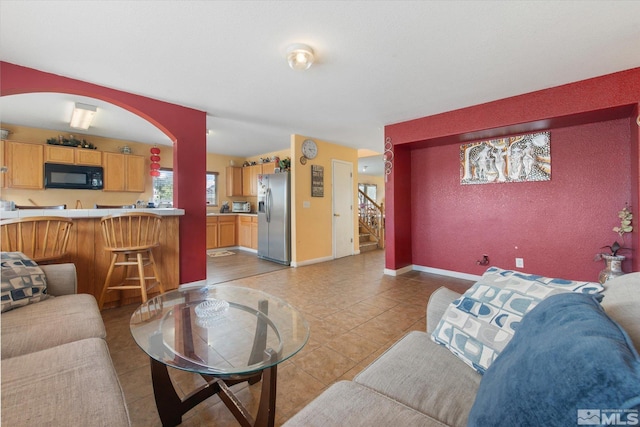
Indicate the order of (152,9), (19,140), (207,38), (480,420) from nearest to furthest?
(480,420), (152,9), (207,38), (19,140)

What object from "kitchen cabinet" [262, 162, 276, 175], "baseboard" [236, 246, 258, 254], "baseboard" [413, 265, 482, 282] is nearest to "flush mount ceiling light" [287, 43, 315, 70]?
"baseboard" [413, 265, 482, 282]

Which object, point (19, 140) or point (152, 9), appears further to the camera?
point (19, 140)

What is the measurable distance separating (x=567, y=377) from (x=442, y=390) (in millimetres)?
561

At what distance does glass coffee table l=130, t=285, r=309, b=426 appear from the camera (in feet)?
3.76

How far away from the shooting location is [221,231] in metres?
6.36

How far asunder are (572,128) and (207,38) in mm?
3967

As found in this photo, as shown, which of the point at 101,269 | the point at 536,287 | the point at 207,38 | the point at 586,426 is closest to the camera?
the point at 586,426

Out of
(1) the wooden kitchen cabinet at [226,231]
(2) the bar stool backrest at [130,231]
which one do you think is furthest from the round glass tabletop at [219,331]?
(1) the wooden kitchen cabinet at [226,231]

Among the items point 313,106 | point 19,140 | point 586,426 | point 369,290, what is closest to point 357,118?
point 313,106

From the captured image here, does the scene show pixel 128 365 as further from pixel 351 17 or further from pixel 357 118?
pixel 357 118

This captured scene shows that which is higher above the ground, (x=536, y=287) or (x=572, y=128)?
(x=572, y=128)

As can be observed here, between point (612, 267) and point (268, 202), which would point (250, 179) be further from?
point (612, 267)

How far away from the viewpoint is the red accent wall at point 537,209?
9.71 feet

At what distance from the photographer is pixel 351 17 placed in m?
1.80
